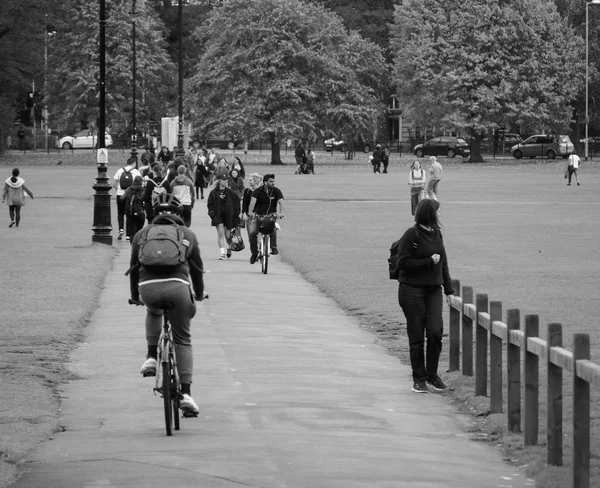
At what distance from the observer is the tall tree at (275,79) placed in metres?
87.4

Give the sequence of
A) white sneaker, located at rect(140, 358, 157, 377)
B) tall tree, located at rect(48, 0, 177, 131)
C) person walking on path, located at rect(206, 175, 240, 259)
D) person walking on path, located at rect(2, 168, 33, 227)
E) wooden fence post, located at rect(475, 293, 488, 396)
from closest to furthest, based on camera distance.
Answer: white sneaker, located at rect(140, 358, 157, 377)
wooden fence post, located at rect(475, 293, 488, 396)
person walking on path, located at rect(206, 175, 240, 259)
person walking on path, located at rect(2, 168, 33, 227)
tall tree, located at rect(48, 0, 177, 131)

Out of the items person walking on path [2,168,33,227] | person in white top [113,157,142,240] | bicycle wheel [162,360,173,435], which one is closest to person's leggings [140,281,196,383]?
bicycle wheel [162,360,173,435]

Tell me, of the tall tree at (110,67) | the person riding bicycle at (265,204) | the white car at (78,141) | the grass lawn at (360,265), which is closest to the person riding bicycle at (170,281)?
the grass lawn at (360,265)

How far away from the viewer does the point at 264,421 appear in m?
10.2

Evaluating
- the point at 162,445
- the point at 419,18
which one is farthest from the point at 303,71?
the point at 162,445

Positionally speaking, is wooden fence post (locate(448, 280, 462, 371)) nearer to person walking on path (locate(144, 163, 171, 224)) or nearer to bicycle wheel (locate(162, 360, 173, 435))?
bicycle wheel (locate(162, 360, 173, 435))

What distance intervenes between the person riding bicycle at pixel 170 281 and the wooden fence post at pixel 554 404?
2.57 meters

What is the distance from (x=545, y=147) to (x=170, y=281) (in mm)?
88663

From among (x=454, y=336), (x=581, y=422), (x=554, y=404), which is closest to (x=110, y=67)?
(x=454, y=336)

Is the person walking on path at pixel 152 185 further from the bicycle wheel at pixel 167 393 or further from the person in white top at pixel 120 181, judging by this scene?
the bicycle wheel at pixel 167 393

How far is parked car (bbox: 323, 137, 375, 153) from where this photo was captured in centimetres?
11753

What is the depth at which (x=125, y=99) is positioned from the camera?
325ft

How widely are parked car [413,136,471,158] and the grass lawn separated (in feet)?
133

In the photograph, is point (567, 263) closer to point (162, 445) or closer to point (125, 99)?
point (162, 445)
